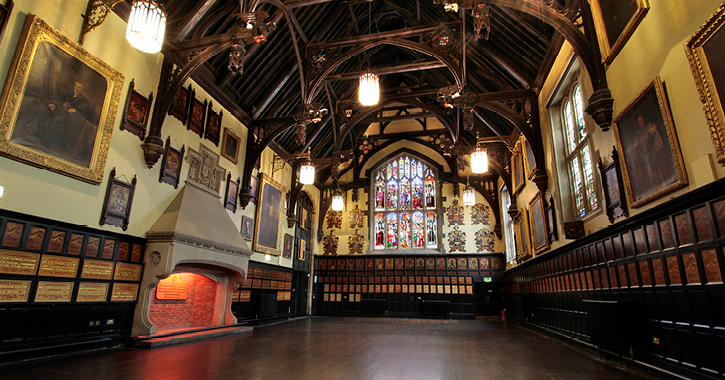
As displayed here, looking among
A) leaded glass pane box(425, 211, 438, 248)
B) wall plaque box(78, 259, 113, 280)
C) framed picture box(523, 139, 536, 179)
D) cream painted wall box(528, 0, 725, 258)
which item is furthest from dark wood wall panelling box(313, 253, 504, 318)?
wall plaque box(78, 259, 113, 280)

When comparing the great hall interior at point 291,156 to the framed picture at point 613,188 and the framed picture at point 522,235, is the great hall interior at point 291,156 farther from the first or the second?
the framed picture at point 522,235

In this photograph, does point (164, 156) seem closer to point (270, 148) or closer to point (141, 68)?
point (141, 68)

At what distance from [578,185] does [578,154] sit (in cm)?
75

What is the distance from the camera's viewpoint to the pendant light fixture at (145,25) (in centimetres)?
516

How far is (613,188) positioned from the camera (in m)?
6.05

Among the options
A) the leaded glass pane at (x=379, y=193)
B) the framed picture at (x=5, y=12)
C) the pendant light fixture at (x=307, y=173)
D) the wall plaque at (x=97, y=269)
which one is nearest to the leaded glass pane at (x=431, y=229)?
the leaded glass pane at (x=379, y=193)

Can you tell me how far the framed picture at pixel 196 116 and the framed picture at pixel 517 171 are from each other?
1001 centimetres

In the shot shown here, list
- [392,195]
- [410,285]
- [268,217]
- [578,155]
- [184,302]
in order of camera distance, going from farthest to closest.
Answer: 1. [392,195]
2. [410,285]
3. [268,217]
4. [184,302]
5. [578,155]

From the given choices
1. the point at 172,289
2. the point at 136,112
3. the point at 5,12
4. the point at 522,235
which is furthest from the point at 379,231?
the point at 5,12

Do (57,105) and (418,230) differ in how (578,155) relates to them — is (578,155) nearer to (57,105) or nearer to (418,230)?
(57,105)

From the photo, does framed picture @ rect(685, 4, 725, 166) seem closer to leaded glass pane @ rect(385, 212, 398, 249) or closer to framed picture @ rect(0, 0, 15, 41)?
framed picture @ rect(0, 0, 15, 41)

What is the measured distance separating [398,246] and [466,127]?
886 centimetres

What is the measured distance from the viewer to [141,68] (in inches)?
307

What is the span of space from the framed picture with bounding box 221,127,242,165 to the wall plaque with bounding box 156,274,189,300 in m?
3.75
